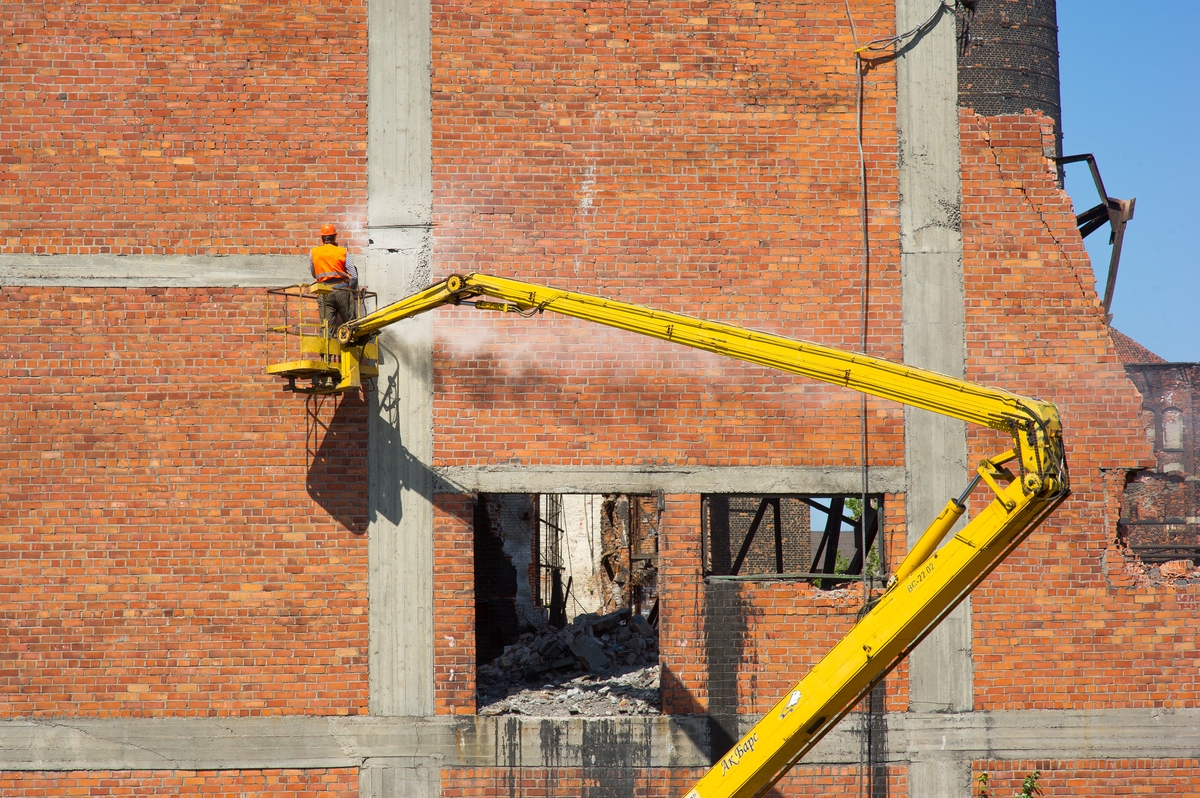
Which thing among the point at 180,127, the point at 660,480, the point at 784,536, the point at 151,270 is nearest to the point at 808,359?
the point at 660,480

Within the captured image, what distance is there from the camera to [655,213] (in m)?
10.1

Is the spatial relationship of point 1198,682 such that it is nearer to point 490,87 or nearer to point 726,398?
point 726,398

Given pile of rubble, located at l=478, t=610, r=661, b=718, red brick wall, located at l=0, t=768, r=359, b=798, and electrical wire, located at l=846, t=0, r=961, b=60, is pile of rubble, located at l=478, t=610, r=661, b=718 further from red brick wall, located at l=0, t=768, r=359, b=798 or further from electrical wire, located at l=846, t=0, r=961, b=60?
electrical wire, located at l=846, t=0, r=961, b=60

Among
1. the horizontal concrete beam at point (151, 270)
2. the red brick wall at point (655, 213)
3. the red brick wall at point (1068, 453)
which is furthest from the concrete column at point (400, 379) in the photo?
the red brick wall at point (1068, 453)

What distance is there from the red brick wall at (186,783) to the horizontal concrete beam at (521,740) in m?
0.09

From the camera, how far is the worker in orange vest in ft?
30.4

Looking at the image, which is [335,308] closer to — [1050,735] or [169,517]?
[169,517]

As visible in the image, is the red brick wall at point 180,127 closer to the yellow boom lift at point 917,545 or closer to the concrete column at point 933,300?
the yellow boom lift at point 917,545

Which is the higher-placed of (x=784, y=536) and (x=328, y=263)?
(x=328, y=263)

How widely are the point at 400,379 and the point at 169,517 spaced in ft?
8.60

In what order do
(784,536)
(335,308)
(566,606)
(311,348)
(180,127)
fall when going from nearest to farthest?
1. (311,348)
2. (335,308)
3. (180,127)
4. (566,606)
5. (784,536)

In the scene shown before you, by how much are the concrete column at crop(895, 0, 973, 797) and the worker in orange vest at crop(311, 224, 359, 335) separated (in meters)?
5.59

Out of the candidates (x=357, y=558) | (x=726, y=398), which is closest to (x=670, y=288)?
(x=726, y=398)

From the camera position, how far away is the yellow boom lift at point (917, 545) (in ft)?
23.6
